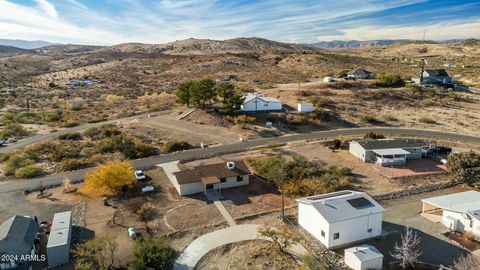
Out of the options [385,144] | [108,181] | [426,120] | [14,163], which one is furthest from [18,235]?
[426,120]

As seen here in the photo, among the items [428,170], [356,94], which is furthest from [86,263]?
[356,94]

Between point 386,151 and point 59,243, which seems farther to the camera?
point 386,151

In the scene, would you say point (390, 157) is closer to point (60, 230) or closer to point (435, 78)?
point (60, 230)

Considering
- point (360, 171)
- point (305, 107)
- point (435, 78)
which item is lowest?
point (360, 171)

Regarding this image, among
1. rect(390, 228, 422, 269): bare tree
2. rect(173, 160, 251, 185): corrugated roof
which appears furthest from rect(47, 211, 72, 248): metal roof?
rect(390, 228, 422, 269): bare tree

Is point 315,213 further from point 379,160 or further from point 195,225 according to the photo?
point 379,160

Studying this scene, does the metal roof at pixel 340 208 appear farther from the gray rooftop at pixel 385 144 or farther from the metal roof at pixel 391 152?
the gray rooftop at pixel 385 144

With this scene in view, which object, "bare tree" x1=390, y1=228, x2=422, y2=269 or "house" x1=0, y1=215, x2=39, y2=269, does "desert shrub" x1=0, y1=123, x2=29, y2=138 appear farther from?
"bare tree" x1=390, y1=228, x2=422, y2=269
